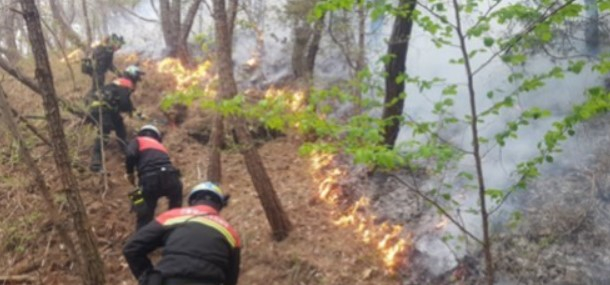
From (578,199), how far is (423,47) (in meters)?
7.03

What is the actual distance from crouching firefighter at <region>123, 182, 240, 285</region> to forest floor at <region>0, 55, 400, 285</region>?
256 cm

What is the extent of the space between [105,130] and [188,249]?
6196mm

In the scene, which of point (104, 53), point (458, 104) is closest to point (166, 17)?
point (104, 53)

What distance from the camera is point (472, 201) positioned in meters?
7.63

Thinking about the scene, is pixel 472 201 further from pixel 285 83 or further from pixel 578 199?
pixel 285 83

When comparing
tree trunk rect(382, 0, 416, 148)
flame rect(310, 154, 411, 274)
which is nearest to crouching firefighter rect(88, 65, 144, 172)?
flame rect(310, 154, 411, 274)

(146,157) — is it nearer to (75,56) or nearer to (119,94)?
(119,94)

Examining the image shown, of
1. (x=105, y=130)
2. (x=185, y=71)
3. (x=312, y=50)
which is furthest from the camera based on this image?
(x=185, y=71)

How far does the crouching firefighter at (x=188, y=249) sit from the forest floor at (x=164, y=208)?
8.41 ft

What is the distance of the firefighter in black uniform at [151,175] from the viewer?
727 centimetres

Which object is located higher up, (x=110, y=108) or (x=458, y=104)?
(x=110, y=108)

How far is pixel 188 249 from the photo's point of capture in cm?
422

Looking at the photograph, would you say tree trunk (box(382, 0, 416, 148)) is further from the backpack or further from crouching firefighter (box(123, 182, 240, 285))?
the backpack

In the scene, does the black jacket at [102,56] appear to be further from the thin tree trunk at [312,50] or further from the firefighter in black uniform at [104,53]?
the thin tree trunk at [312,50]
